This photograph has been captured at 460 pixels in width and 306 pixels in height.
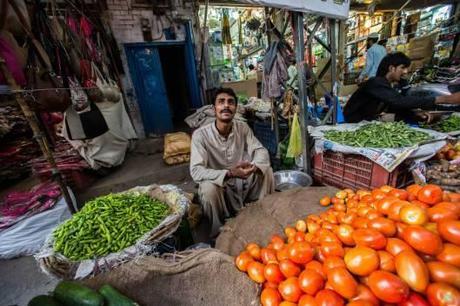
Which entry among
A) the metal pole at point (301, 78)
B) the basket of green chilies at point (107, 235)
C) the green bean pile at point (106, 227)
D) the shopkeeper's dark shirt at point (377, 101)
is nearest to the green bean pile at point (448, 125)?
the shopkeeper's dark shirt at point (377, 101)

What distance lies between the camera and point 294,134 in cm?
344

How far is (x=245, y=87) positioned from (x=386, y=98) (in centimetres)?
520

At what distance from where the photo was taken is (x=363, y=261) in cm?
106

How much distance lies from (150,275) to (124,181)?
2.79m

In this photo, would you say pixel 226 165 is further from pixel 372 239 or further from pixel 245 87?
pixel 245 87

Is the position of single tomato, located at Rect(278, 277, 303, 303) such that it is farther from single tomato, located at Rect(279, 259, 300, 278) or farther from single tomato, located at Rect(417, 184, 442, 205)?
single tomato, located at Rect(417, 184, 442, 205)

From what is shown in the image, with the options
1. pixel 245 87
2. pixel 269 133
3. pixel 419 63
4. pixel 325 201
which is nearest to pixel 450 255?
pixel 325 201

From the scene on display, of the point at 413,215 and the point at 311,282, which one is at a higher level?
the point at 413,215

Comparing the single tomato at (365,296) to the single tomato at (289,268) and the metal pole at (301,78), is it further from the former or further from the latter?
the metal pole at (301,78)

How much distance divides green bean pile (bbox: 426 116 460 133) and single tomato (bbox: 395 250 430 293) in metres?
3.41

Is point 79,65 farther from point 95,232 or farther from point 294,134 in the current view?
point 294,134

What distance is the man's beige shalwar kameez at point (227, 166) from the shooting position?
2.55 meters

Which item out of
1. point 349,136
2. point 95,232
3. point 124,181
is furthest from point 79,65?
point 349,136

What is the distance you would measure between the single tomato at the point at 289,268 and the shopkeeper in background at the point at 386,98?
10.3 ft
